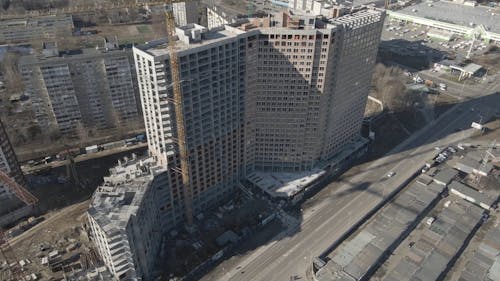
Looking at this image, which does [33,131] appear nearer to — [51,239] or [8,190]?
[8,190]

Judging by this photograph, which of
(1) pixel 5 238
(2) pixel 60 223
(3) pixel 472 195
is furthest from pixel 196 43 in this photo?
(3) pixel 472 195

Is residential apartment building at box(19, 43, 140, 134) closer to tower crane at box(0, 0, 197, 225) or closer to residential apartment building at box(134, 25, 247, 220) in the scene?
tower crane at box(0, 0, 197, 225)

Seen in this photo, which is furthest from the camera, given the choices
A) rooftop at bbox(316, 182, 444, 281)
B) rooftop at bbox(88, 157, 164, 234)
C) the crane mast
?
rooftop at bbox(316, 182, 444, 281)

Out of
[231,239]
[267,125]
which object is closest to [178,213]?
[231,239]

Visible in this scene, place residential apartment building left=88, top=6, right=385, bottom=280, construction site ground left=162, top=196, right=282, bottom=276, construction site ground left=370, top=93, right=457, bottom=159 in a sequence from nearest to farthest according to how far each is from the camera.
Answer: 1. residential apartment building left=88, top=6, right=385, bottom=280
2. construction site ground left=162, top=196, right=282, bottom=276
3. construction site ground left=370, top=93, right=457, bottom=159

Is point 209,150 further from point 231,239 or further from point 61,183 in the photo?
point 61,183

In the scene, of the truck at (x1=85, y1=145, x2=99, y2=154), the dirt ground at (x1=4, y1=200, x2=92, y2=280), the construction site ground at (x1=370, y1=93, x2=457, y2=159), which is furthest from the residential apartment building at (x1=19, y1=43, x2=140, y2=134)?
the construction site ground at (x1=370, y1=93, x2=457, y2=159)

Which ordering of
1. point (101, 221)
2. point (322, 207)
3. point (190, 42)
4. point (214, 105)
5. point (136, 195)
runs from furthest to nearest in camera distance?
1. point (322, 207)
2. point (214, 105)
3. point (190, 42)
4. point (136, 195)
5. point (101, 221)
